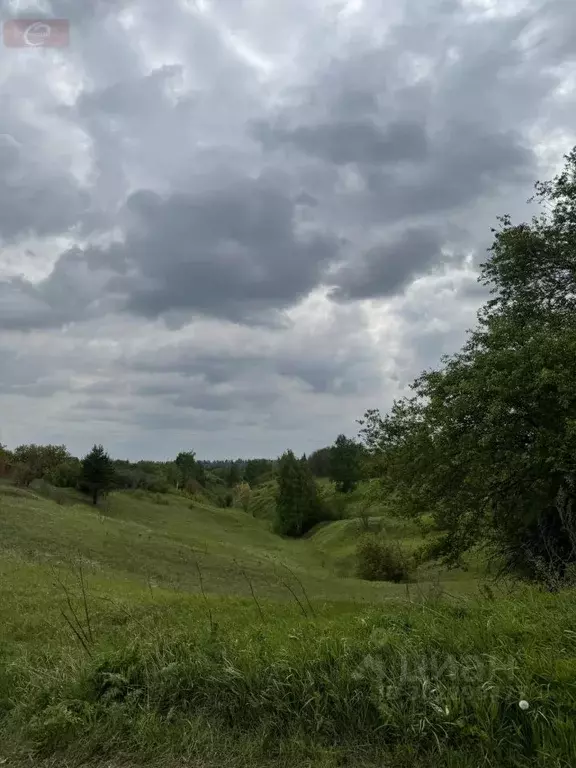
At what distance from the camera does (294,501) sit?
8900 centimetres

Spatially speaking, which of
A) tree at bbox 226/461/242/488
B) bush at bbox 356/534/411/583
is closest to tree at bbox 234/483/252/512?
tree at bbox 226/461/242/488

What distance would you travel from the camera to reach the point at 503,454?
1558 centimetres

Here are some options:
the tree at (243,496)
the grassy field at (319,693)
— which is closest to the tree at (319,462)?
the tree at (243,496)

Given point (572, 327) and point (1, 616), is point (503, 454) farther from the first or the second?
point (1, 616)

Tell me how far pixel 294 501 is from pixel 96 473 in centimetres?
2961

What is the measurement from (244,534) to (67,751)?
242ft

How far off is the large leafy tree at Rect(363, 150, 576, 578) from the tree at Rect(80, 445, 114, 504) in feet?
200

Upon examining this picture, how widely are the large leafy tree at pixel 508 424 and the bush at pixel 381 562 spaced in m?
24.8

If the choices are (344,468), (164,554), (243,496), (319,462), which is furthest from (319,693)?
(319,462)

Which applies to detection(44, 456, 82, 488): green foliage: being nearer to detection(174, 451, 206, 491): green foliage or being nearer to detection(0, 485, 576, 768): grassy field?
detection(174, 451, 206, 491): green foliage

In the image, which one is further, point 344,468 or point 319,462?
point 319,462

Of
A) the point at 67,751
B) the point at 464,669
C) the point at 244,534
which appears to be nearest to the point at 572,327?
the point at 464,669

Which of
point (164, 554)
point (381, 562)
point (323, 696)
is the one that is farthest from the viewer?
point (381, 562)

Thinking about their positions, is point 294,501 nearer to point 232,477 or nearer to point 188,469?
point 188,469
